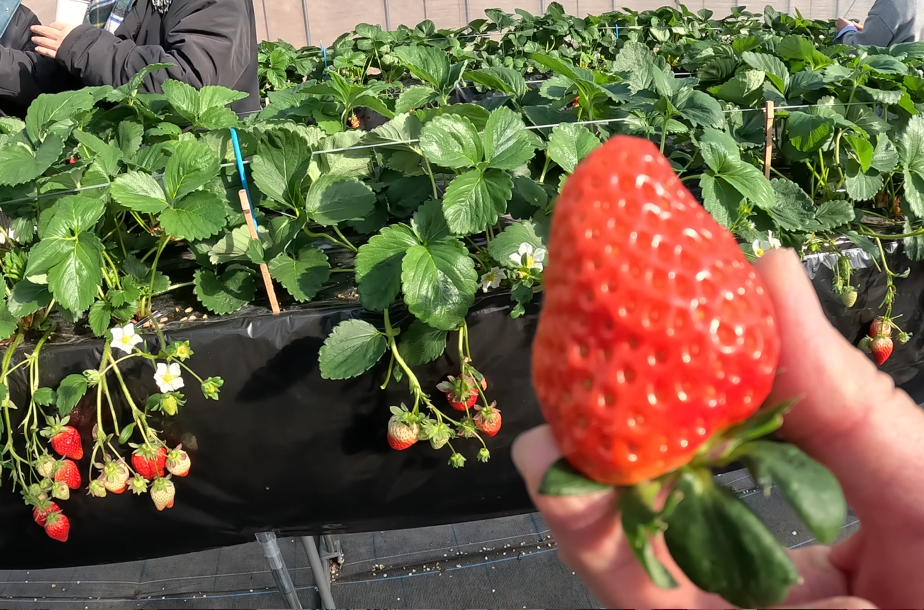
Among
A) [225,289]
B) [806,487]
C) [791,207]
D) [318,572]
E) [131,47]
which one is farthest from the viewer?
[131,47]

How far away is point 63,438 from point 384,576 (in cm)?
113

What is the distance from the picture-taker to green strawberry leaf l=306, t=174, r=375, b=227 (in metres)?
1.22

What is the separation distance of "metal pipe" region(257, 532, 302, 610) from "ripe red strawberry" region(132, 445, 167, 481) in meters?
0.32

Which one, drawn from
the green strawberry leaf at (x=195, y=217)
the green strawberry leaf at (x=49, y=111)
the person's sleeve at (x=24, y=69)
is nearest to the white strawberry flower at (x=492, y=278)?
the green strawberry leaf at (x=195, y=217)

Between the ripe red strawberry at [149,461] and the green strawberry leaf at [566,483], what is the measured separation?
0.93 m

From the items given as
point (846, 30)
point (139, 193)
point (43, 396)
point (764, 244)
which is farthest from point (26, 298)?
point (846, 30)

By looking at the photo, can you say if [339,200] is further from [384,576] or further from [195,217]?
[384,576]

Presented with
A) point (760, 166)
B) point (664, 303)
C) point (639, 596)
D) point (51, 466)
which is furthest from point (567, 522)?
point (760, 166)

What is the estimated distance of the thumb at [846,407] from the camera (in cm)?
57

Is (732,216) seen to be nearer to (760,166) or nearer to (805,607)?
(760,166)

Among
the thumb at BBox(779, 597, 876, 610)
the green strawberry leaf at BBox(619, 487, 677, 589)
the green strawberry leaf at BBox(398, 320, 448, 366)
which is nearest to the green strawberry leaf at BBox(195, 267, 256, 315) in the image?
the green strawberry leaf at BBox(398, 320, 448, 366)

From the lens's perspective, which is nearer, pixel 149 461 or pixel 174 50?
pixel 149 461

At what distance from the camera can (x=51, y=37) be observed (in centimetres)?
197

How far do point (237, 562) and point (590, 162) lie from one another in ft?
6.62
